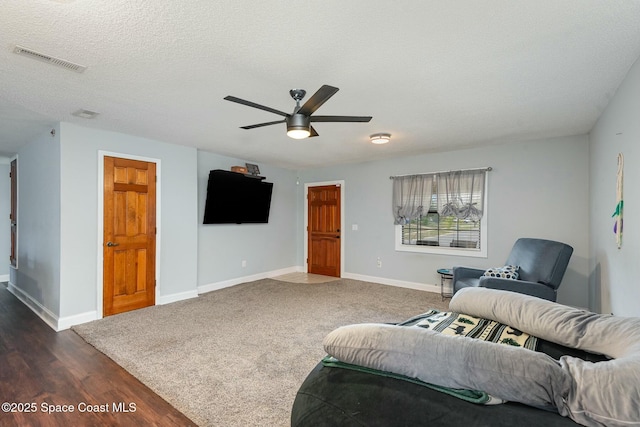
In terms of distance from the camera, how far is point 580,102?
2.92 meters

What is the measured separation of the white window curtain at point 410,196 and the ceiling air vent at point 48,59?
4616 millimetres

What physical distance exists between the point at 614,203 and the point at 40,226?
646cm

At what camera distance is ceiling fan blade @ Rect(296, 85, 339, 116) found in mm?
1983

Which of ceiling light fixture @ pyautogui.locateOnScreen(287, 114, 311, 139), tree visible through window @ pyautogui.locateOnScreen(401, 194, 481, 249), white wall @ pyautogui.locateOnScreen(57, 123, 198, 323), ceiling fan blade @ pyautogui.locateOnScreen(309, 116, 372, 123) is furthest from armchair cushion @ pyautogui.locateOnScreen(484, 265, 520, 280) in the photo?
white wall @ pyautogui.locateOnScreen(57, 123, 198, 323)

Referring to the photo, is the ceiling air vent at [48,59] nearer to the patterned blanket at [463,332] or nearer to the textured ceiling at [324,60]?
the textured ceiling at [324,60]

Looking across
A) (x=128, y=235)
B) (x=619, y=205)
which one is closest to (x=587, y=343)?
(x=619, y=205)

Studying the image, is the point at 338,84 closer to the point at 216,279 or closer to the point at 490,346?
the point at 490,346

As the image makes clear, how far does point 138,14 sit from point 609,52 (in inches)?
115

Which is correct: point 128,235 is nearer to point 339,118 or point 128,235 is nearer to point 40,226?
point 40,226

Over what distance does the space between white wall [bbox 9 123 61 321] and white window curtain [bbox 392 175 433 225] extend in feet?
16.0

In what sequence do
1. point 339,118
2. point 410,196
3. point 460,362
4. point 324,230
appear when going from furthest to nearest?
point 324,230
point 410,196
point 339,118
point 460,362

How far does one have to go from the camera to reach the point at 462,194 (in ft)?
16.0

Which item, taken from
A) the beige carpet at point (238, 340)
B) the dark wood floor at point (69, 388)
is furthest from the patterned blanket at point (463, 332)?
the dark wood floor at point (69, 388)

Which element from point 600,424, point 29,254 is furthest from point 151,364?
point 29,254
